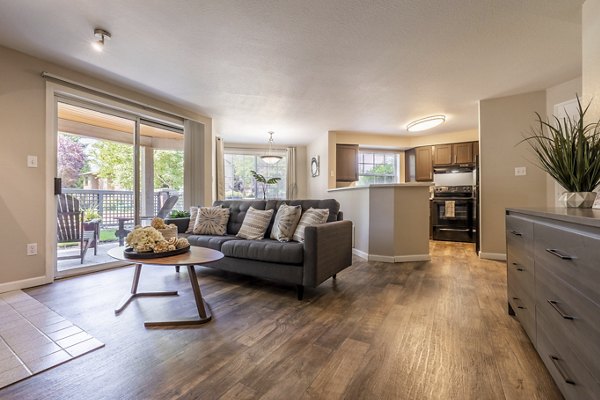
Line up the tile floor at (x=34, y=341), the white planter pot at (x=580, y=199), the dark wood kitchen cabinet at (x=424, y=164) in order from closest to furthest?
the tile floor at (x=34, y=341), the white planter pot at (x=580, y=199), the dark wood kitchen cabinet at (x=424, y=164)

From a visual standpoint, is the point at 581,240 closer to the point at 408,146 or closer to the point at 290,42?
the point at 290,42

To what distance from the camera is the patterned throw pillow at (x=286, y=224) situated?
2722 millimetres

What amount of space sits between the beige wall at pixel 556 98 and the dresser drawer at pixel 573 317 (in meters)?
2.80

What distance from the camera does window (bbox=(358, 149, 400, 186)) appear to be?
6406mm

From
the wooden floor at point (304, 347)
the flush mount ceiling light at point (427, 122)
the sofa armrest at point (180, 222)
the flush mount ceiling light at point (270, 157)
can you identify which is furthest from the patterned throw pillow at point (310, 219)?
the flush mount ceiling light at point (270, 157)

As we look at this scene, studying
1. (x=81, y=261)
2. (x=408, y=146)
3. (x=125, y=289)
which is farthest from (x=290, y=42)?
(x=408, y=146)

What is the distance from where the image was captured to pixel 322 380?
1.26 meters

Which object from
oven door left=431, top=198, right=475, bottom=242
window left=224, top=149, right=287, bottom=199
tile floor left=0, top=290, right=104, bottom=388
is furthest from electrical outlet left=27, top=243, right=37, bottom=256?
oven door left=431, top=198, right=475, bottom=242

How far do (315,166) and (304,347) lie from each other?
5087 mm

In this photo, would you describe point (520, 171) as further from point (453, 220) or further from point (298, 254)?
point (298, 254)

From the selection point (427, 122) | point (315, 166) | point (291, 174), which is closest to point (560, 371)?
point (427, 122)

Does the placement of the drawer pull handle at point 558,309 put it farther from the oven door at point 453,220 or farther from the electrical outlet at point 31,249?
the oven door at point 453,220

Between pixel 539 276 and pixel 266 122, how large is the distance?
4.47m

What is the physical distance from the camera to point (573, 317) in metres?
0.95
